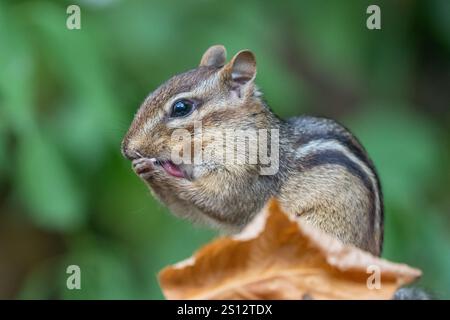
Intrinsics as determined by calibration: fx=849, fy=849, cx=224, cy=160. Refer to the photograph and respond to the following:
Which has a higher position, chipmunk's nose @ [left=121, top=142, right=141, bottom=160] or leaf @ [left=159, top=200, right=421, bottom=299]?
A: chipmunk's nose @ [left=121, top=142, right=141, bottom=160]

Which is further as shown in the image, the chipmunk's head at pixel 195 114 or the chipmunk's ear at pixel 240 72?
the chipmunk's ear at pixel 240 72

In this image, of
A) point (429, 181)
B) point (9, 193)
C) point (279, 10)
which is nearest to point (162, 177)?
point (9, 193)

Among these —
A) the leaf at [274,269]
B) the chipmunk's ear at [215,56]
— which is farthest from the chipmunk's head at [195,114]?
the leaf at [274,269]

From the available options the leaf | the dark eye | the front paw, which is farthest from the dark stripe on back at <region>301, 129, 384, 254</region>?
the leaf

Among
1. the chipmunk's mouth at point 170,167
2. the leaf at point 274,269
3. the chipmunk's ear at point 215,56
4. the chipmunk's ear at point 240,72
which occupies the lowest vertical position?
the leaf at point 274,269

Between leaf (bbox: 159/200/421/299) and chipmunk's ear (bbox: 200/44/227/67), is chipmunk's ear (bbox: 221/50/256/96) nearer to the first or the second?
chipmunk's ear (bbox: 200/44/227/67)

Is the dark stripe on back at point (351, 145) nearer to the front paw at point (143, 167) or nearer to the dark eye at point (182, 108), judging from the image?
the dark eye at point (182, 108)

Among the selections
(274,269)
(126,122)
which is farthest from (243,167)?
(274,269)

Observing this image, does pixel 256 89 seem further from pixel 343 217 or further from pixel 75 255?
pixel 75 255
